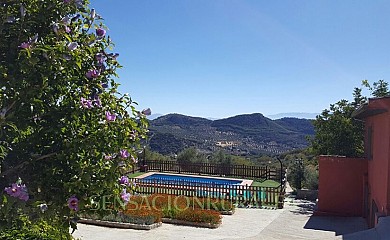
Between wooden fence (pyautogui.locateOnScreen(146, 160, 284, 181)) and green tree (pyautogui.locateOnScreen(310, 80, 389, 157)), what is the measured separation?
23.3 feet

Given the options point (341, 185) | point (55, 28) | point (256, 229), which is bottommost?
point (256, 229)

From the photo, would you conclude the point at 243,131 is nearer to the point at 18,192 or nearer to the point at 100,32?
the point at 100,32

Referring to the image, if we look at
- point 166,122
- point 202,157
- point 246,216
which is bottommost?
point 246,216

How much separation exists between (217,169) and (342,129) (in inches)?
427

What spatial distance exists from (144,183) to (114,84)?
598 inches

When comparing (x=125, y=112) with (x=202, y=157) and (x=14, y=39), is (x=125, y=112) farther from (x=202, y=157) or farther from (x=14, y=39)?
(x=202, y=157)

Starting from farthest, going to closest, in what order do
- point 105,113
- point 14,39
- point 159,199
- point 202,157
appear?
point 202,157, point 159,199, point 105,113, point 14,39

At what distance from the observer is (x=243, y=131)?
73750mm

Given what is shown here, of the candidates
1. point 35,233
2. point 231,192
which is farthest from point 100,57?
point 231,192

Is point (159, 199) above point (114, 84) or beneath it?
beneath

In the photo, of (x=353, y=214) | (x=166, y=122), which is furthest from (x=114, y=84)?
(x=166, y=122)

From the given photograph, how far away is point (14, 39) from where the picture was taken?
3.31 meters

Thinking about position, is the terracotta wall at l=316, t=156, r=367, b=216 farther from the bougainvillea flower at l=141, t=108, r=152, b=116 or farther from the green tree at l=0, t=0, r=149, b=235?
the green tree at l=0, t=0, r=149, b=235

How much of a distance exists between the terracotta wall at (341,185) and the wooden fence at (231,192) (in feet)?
7.87
